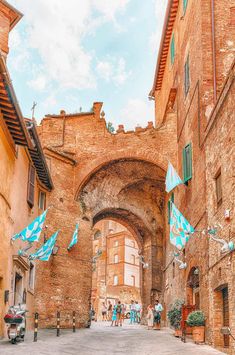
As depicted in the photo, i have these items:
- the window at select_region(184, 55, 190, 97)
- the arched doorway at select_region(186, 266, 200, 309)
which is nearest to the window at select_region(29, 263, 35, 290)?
the arched doorway at select_region(186, 266, 200, 309)

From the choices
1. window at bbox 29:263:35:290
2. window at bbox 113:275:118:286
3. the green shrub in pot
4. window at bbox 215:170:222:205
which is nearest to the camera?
window at bbox 215:170:222:205

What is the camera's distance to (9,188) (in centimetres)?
1426

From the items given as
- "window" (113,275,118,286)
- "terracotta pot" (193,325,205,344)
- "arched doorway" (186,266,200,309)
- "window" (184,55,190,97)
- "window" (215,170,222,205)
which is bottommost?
"terracotta pot" (193,325,205,344)

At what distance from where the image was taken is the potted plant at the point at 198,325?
45.3 ft

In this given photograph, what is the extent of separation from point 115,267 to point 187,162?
37966 mm

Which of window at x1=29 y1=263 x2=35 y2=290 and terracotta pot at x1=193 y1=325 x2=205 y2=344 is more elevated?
window at x1=29 y1=263 x2=35 y2=290

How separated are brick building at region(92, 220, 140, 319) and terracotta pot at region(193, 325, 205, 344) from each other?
119 feet

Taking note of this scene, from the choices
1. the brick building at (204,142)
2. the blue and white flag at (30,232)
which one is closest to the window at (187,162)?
the brick building at (204,142)

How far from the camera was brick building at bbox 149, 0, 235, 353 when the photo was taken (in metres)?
12.4

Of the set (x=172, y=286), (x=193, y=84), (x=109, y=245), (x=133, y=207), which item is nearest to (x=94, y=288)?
(x=109, y=245)

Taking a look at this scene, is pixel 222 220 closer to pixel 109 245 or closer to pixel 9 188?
pixel 9 188

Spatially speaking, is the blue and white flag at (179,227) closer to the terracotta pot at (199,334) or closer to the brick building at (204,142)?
the brick building at (204,142)

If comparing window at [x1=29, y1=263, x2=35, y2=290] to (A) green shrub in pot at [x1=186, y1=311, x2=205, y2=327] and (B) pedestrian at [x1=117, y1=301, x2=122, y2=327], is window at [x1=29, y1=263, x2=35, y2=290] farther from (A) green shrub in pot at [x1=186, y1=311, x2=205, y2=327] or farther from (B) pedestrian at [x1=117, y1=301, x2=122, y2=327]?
(A) green shrub in pot at [x1=186, y1=311, x2=205, y2=327]

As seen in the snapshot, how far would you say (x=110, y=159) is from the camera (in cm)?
2333
